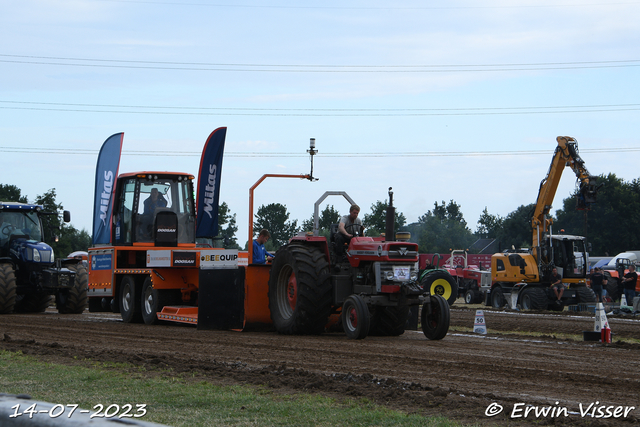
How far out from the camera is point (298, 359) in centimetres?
880

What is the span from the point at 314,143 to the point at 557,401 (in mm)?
7560

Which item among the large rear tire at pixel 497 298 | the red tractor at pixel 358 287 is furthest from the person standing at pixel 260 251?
the large rear tire at pixel 497 298

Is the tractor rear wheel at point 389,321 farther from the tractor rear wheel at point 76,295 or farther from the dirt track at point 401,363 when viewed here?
the tractor rear wheel at point 76,295

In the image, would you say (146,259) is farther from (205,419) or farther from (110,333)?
(205,419)

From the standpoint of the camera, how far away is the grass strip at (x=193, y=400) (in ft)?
17.1

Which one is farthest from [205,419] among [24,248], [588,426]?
[24,248]

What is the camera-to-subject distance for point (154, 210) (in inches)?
623

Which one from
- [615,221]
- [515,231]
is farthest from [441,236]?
[615,221]

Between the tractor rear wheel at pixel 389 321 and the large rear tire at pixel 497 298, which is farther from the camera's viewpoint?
the large rear tire at pixel 497 298

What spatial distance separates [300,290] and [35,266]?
912 cm

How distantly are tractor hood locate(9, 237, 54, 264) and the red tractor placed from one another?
8.06 m

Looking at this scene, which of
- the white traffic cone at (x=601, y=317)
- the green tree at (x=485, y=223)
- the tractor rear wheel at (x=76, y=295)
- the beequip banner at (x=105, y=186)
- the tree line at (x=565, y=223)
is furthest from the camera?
the green tree at (x=485, y=223)

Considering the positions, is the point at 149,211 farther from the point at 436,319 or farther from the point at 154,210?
the point at 436,319

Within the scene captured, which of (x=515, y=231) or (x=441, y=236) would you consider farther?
(x=441, y=236)
